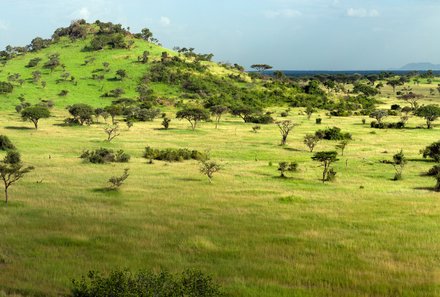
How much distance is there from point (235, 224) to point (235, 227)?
784 mm

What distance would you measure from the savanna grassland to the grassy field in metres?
0.09

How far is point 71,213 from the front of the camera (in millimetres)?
31031

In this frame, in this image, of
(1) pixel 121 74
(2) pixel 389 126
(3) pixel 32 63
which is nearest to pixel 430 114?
(2) pixel 389 126

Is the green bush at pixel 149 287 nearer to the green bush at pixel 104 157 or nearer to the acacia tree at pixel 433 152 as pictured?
the green bush at pixel 104 157

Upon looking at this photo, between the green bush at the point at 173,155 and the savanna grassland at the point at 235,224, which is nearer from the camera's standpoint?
the savanna grassland at the point at 235,224

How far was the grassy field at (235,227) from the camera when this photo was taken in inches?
779

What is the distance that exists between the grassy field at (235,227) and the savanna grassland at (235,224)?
89 mm

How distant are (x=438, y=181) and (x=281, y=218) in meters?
20.1

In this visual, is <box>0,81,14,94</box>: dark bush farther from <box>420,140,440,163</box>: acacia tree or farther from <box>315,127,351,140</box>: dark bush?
<box>420,140,440,163</box>: acacia tree

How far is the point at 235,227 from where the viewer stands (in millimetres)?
28125

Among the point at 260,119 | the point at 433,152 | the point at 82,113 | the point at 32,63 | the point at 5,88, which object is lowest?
the point at 433,152

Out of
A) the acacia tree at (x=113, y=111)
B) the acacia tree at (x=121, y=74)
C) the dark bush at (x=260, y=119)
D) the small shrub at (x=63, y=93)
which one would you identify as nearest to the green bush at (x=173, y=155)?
the acacia tree at (x=113, y=111)

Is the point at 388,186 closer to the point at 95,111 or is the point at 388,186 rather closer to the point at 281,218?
the point at 281,218

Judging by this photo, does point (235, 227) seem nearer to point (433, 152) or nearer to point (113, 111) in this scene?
point (433, 152)
